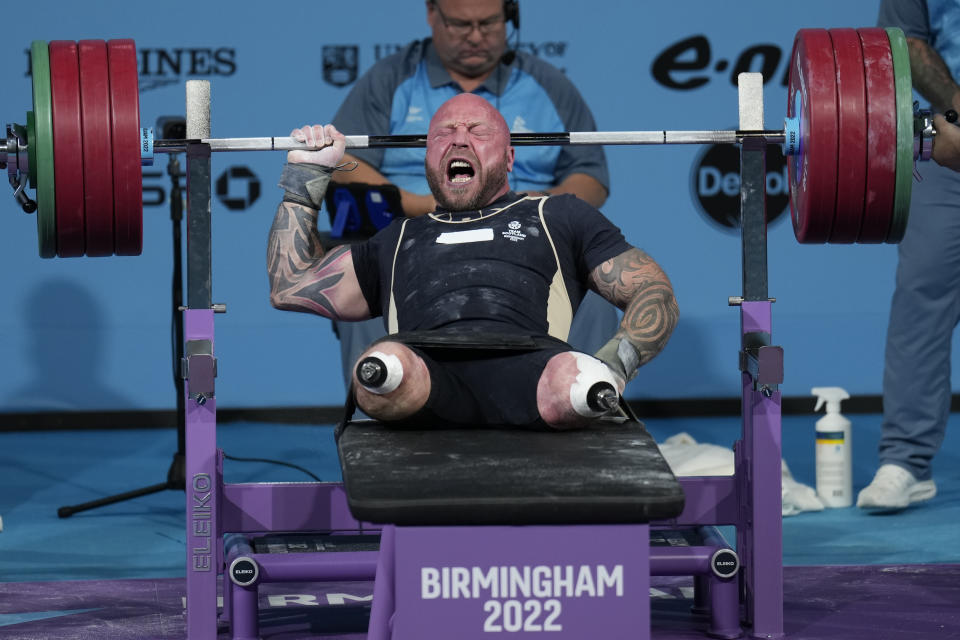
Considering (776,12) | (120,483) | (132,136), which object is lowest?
(120,483)

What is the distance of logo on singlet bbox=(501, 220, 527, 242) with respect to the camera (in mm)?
3344

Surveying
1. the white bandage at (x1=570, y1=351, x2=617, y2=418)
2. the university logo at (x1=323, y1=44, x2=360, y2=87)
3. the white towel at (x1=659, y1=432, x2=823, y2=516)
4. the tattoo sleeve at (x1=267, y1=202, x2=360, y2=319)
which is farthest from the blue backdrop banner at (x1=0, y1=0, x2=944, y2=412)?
the white bandage at (x1=570, y1=351, x2=617, y2=418)

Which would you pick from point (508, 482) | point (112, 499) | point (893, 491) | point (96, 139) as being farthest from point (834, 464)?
point (96, 139)

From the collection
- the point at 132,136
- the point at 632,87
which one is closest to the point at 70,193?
the point at 132,136

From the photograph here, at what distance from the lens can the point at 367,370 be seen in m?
2.74

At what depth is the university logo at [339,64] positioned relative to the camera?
641 cm

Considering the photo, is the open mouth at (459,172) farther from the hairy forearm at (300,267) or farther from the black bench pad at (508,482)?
the black bench pad at (508,482)

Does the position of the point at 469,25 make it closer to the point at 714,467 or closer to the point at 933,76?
the point at 933,76

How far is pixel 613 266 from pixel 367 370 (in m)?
0.81

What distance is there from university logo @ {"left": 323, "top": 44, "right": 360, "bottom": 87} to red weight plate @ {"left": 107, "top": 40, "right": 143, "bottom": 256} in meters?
3.24

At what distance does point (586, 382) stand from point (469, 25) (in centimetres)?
254

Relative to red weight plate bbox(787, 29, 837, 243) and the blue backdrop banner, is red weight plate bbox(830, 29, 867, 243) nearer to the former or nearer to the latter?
red weight plate bbox(787, 29, 837, 243)

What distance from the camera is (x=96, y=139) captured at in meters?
3.11

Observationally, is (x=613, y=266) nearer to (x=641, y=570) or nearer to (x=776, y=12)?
(x=641, y=570)
